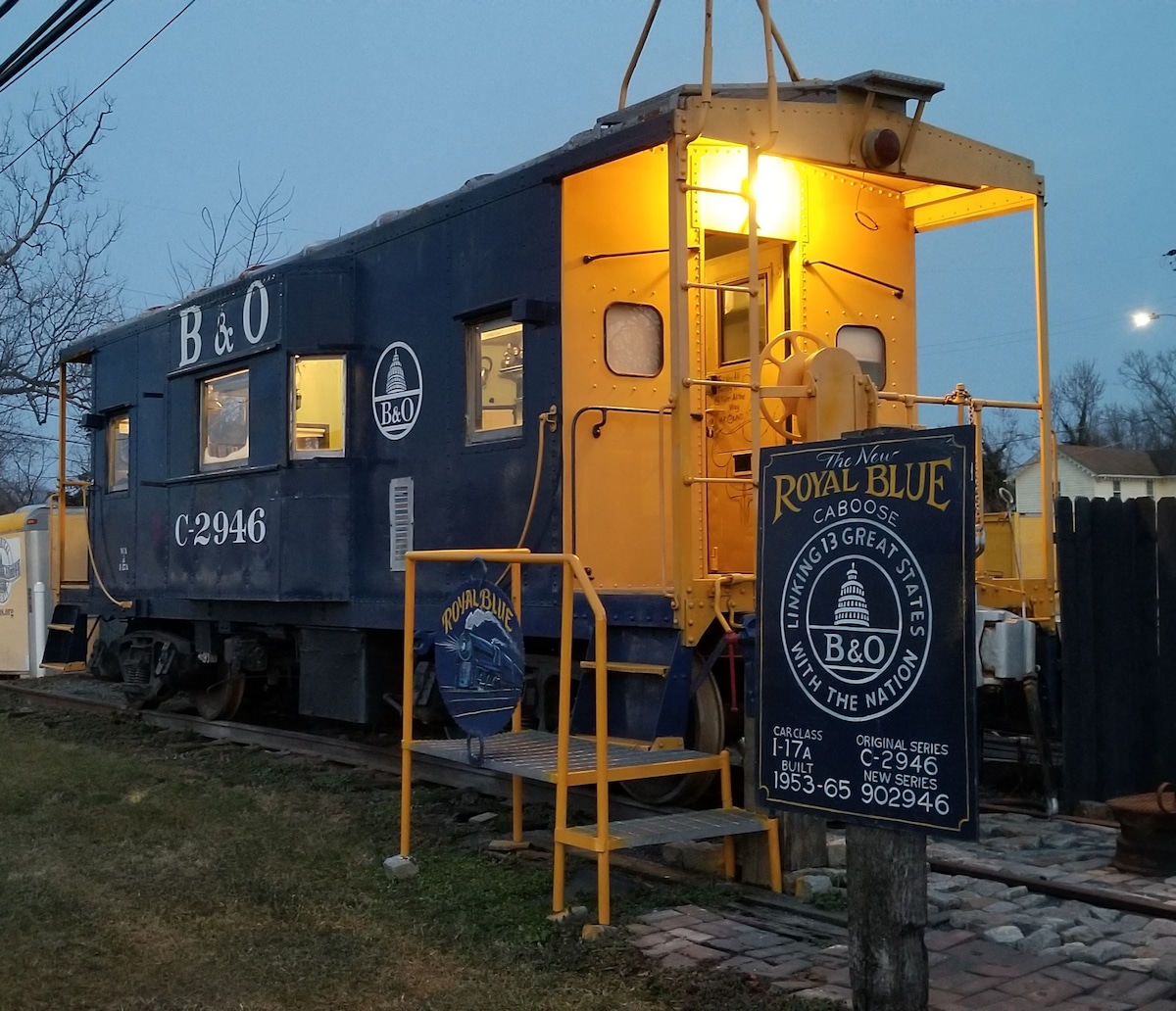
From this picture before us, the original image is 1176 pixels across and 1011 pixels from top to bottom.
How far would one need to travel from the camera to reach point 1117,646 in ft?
23.3

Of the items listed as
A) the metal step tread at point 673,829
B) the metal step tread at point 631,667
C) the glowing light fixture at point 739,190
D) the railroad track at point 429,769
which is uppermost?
the glowing light fixture at point 739,190

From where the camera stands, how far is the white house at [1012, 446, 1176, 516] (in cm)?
4156

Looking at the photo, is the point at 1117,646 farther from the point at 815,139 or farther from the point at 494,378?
the point at 494,378

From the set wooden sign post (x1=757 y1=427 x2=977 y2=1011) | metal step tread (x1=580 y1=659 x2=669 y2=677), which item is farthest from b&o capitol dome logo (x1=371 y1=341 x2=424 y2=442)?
wooden sign post (x1=757 y1=427 x2=977 y2=1011)

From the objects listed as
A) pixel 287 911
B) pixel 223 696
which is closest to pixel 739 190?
pixel 287 911

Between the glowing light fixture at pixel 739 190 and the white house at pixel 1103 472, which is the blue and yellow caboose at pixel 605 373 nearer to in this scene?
the glowing light fixture at pixel 739 190

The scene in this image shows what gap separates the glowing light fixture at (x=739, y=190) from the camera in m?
7.18

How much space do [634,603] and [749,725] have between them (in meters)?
1.16

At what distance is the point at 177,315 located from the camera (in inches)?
423

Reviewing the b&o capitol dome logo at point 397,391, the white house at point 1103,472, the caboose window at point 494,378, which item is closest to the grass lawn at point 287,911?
the caboose window at point 494,378

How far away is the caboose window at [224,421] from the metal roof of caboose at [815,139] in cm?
237

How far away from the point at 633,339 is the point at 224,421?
4.12 meters

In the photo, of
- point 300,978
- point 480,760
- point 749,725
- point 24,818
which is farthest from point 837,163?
point 24,818

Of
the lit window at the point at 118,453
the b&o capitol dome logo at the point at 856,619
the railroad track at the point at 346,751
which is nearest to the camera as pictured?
the b&o capitol dome logo at the point at 856,619
